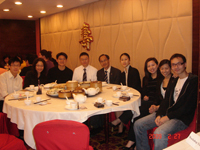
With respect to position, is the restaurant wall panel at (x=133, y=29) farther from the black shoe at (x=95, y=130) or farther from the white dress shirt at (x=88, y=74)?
the black shoe at (x=95, y=130)

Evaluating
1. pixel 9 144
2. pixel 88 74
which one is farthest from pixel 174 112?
pixel 88 74

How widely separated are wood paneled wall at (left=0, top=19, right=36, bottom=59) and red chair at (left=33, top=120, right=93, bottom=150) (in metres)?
7.76

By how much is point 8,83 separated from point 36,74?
0.56m

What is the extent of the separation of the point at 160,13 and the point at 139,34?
63 cm

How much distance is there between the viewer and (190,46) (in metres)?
3.55

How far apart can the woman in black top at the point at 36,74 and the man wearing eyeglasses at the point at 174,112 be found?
214 centimetres

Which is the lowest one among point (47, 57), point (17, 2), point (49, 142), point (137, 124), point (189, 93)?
point (137, 124)

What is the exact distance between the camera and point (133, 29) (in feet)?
14.8

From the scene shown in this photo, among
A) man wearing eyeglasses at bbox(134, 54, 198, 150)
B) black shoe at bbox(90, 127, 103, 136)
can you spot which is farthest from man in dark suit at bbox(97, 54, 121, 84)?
man wearing eyeglasses at bbox(134, 54, 198, 150)

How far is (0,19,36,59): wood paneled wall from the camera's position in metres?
8.29

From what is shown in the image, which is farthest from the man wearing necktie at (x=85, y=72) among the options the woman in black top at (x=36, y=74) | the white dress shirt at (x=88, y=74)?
the woman in black top at (x=36, y=74)

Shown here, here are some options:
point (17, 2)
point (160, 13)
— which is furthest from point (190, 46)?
point (17, 2)

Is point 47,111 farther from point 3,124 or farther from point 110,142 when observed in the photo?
point 110,142

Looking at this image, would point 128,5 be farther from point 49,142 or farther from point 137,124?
point 49,142
